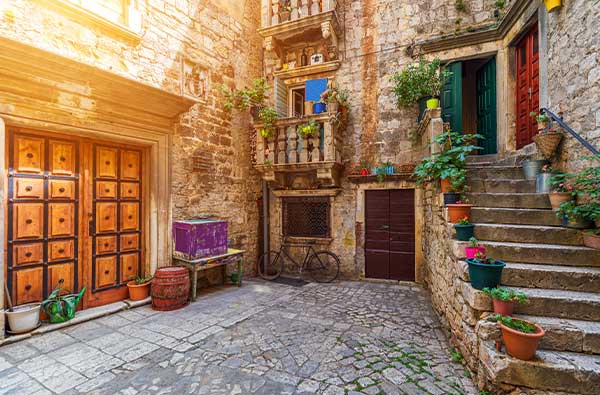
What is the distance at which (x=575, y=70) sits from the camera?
3703mm

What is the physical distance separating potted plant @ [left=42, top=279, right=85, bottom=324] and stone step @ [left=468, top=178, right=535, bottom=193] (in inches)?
240

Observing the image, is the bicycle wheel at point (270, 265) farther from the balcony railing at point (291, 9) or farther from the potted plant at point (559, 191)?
the balcony railing at point (291, 9)

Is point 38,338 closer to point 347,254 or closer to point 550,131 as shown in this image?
point 347,254

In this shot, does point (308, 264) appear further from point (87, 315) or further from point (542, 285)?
point (542, 285)

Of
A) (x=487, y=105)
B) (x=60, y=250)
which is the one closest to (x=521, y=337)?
(x=60, y=250)

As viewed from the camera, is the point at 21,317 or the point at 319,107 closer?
the point at 21,317

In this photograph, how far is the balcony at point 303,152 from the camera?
6.18 metres

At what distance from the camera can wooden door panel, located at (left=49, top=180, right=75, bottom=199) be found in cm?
390

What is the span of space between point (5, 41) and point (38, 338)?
344 cm

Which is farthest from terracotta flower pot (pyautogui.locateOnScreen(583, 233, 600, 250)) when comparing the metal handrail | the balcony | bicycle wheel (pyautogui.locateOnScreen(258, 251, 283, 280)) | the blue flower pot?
bicycle wheel (pyautogui.locateOnScreen(258, 251, 283, 280))

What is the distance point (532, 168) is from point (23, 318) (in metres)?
7.36

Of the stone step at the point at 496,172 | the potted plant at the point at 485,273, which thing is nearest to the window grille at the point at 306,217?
the stone step at the point at 496,172

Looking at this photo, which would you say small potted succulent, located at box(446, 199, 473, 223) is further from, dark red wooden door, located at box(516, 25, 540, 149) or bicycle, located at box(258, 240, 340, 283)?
bicycle, located at box(258, 240, 340, 283)

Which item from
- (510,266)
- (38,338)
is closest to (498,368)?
(510,266)
